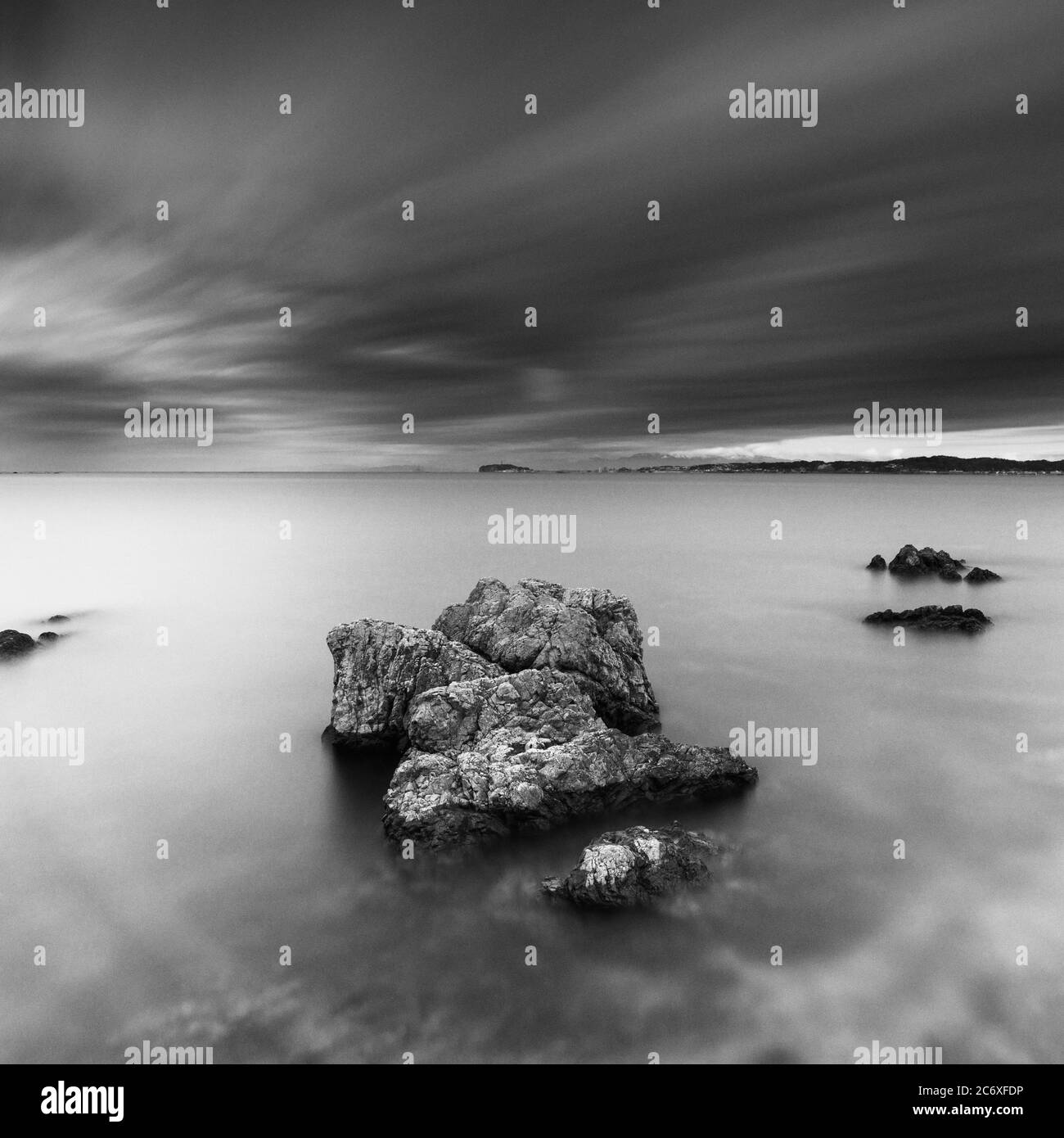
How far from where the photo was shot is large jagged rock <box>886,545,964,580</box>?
4036 cm

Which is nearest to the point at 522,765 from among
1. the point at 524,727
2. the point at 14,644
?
the point at 524,727

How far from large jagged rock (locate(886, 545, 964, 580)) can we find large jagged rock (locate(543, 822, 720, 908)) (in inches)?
1364

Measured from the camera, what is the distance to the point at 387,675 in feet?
51.9

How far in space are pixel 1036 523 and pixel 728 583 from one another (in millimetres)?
53854

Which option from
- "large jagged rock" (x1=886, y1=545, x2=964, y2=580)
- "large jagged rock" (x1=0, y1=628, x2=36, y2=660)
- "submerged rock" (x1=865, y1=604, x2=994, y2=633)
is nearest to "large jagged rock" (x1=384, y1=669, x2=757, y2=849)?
"submerged rock" (x1=865, y1=604, x2=994, y2=633)

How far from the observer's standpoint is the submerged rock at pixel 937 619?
26.7m

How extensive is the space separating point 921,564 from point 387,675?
3539 cm

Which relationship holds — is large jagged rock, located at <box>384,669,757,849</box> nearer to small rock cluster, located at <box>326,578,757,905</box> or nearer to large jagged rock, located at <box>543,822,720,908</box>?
small rock cluster, located at <box>326,578,757,905</box>

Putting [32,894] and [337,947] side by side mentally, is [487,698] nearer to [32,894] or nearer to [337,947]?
[337,947]

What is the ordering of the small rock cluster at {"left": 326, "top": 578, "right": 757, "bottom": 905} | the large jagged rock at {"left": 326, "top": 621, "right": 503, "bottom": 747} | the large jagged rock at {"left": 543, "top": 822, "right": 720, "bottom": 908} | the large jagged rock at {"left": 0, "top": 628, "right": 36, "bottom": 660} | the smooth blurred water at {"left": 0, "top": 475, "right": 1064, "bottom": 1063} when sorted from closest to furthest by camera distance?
the smooth blurred water at {"left": 0, "top": 475, "right": 1064, "bottom": 1063}
the large jagged rock at {"left": 543, "top": 822, "right": 720, "bottom": 908}
the small rock cluster at {"left": 326, "top": 578, "right": 757, "bottom": 905}
the large jagged rock at {"left": 326, "top": 621, "right": 503, "bottom": 747}
the large jagged rock at {"left": 0, "top": 628, "right": 36, "bottom": 660}

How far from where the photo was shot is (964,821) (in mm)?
13539

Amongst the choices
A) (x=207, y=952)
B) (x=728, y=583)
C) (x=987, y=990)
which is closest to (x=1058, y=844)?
(x=987, y=990)

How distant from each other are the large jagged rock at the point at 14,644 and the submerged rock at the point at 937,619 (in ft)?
99.6
